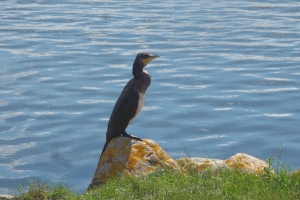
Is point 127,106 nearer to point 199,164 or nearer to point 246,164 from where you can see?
point 199,164

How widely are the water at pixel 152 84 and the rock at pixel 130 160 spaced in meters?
2.61

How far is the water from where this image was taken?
13430 millimetres

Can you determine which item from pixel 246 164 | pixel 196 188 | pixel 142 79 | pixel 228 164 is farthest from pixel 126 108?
pixel 196 188

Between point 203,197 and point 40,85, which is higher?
point 203,197

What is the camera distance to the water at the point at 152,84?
44.1ft

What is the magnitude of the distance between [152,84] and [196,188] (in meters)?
9.55

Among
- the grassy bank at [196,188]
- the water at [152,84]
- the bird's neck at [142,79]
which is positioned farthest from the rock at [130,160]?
the water at [152,84]

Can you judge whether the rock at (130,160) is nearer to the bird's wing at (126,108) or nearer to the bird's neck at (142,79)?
the bird's wing at (126,108)

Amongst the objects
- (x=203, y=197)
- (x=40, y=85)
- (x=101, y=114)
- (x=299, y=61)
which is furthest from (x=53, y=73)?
(x=203, y=197)

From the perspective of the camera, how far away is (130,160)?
914 cm

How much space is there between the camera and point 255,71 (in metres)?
18.4

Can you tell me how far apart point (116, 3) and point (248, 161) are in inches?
880

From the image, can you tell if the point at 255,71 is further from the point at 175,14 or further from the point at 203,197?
the point at 203,197

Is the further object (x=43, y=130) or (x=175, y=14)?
(x=175, y=14)
